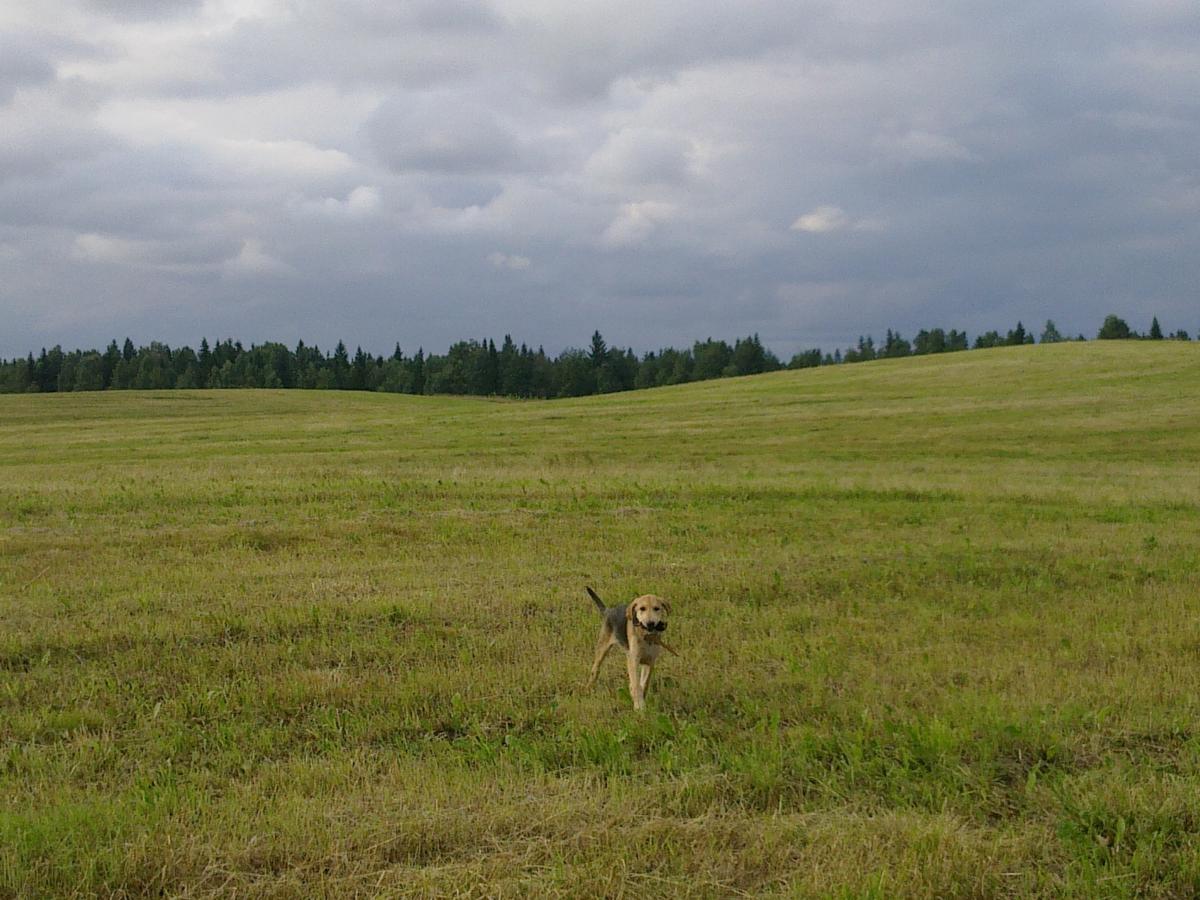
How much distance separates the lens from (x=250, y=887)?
4.75m

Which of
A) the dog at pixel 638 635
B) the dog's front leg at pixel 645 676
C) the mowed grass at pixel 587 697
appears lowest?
the mowed grass at pixel 587 697

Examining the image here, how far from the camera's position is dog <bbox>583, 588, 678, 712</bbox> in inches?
282

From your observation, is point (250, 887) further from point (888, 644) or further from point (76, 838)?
point (888, 644)

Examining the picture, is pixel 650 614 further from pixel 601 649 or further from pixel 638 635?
pixel 601 649

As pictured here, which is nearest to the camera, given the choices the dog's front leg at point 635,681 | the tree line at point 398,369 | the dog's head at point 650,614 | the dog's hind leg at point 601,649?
the dog's head at point 650,614

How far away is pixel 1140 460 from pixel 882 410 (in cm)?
1659

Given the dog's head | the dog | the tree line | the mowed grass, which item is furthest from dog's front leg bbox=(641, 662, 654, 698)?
the tree line

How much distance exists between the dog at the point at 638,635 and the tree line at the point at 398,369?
128428 mm

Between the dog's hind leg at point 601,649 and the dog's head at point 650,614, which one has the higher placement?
the dog's head at point 650,614

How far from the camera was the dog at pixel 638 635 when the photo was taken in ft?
23.5

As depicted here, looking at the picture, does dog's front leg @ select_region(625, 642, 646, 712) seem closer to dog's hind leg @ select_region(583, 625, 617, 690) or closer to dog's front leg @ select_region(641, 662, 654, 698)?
dog's front leg @ select_region(641, 662, 654, 698)

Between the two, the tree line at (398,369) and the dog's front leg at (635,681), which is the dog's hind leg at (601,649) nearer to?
the dog's front leg at (635,681)

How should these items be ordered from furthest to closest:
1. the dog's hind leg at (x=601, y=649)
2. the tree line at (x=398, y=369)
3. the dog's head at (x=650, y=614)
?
the tree line at (x=398, y=369) → the dog's hind leg at (x=601, y=649) → the dog's head at (x=650, y=614)

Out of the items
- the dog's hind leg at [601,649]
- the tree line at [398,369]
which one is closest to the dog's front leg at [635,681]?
the dog's hind leg at [601,649]
